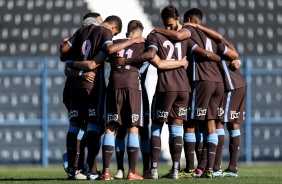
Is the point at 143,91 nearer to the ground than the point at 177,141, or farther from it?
farther from it

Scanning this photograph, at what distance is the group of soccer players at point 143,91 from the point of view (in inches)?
429

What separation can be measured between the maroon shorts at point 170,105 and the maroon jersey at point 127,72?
297 millimetres

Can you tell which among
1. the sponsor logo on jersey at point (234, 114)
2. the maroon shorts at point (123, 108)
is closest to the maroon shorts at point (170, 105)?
the maroon shorts at point (123, 108)

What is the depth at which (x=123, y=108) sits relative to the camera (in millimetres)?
10883

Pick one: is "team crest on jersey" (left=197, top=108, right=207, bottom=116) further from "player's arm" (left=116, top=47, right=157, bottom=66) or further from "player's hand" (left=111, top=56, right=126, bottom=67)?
"player's hand" (left=111, top=56, right=126, bottom=67)

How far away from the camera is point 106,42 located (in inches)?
427

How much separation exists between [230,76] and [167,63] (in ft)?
3.69

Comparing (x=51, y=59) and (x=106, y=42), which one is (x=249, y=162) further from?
(x=106, y=42)

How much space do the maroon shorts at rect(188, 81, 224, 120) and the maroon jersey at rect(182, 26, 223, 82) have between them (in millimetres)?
72

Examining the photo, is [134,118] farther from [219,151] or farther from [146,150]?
[219,151]

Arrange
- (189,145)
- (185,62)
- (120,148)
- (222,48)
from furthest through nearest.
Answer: (222,48) < (189,145) < (120,148) < (185,62)

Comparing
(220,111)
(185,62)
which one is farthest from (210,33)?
(220,111)

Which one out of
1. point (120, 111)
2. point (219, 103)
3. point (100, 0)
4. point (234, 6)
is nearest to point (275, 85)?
point (234, 6)

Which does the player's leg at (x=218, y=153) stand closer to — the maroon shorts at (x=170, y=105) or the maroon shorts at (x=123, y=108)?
the maroon shorts at (x=170, y=105)
